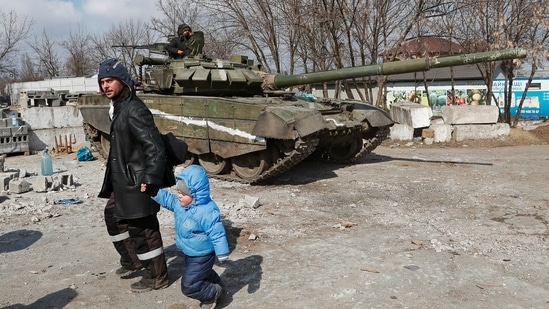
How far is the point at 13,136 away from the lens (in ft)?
47.4

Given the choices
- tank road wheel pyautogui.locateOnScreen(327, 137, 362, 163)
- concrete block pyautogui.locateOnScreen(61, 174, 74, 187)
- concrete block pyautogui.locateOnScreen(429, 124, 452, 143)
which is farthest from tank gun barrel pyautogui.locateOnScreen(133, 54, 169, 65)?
concrete block pyautogui.locateOnScreen(429, 124, 452, 143)

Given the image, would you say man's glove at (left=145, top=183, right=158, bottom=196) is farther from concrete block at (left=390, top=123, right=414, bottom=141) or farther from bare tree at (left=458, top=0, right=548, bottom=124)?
bare tree at (left=458, top=0, right=548, bottom=124)

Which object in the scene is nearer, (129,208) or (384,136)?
(129,208)

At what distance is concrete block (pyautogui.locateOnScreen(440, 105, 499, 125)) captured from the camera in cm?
1477

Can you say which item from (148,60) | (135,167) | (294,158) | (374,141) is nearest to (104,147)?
(148,60)

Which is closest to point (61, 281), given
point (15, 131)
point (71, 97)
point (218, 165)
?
point (218, 165)

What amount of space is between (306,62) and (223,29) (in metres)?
3.56

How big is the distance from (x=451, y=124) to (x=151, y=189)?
484 inches

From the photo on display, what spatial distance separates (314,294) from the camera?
442 centimetres

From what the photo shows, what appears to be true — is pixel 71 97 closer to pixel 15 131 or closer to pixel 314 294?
pixel 15 131

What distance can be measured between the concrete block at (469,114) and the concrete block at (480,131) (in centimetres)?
14

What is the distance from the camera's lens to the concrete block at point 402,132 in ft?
49.1

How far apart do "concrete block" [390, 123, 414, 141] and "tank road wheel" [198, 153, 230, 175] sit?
6594 mm

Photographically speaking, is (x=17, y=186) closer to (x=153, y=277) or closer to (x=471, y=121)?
(x=153, y=277)
